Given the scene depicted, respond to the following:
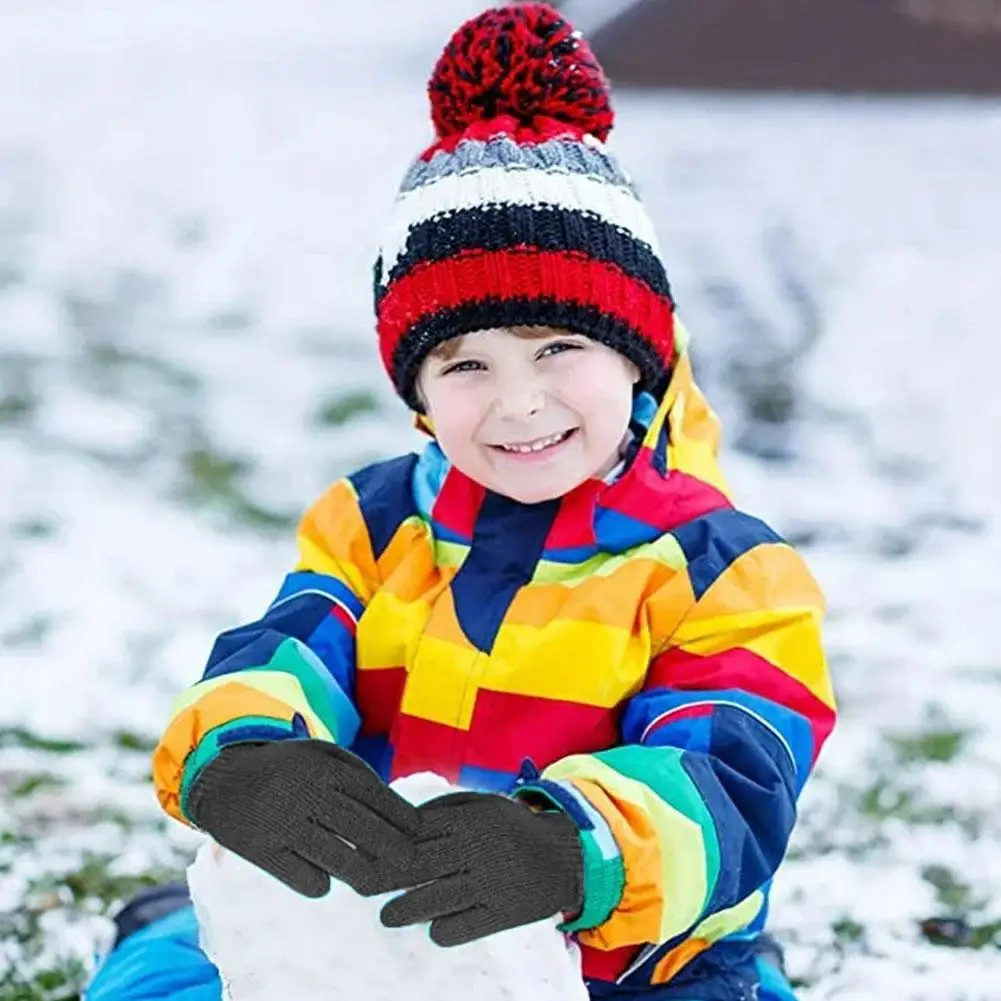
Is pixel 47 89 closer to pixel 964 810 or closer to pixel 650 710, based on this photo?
pixel 964 810

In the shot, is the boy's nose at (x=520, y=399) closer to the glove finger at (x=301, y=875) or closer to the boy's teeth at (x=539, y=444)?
the boy's teeth at (x=539, y=444)

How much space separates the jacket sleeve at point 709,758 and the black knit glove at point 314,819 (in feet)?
0.42

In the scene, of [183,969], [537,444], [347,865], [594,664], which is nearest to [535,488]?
[537,444]

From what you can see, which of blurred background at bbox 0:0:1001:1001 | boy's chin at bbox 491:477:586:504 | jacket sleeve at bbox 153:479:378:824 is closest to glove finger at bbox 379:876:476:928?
jacket sleeve at bbox 153:479:378:824

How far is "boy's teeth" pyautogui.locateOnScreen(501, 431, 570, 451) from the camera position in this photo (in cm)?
148

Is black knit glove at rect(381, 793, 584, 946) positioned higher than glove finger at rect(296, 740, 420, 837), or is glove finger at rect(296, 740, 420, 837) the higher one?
glove finger at rect(296, 740, 420, 837)

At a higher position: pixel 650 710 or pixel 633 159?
pixel 633 159

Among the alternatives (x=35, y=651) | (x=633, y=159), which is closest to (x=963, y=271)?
(x=633, y=159)

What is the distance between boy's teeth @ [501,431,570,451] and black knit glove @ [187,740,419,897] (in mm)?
324

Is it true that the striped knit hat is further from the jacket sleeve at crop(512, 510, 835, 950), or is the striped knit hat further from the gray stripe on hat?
the jacket sleeve at crop(512, 510, 835, 950)

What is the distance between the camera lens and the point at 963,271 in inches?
171

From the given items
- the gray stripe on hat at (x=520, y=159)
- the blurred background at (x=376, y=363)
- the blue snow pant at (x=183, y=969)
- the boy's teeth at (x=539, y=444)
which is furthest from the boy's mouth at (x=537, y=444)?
the blurred background at (x=376, y=363)

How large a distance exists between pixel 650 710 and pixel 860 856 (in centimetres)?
92

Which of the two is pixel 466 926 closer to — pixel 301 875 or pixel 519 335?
pixel 301 875
